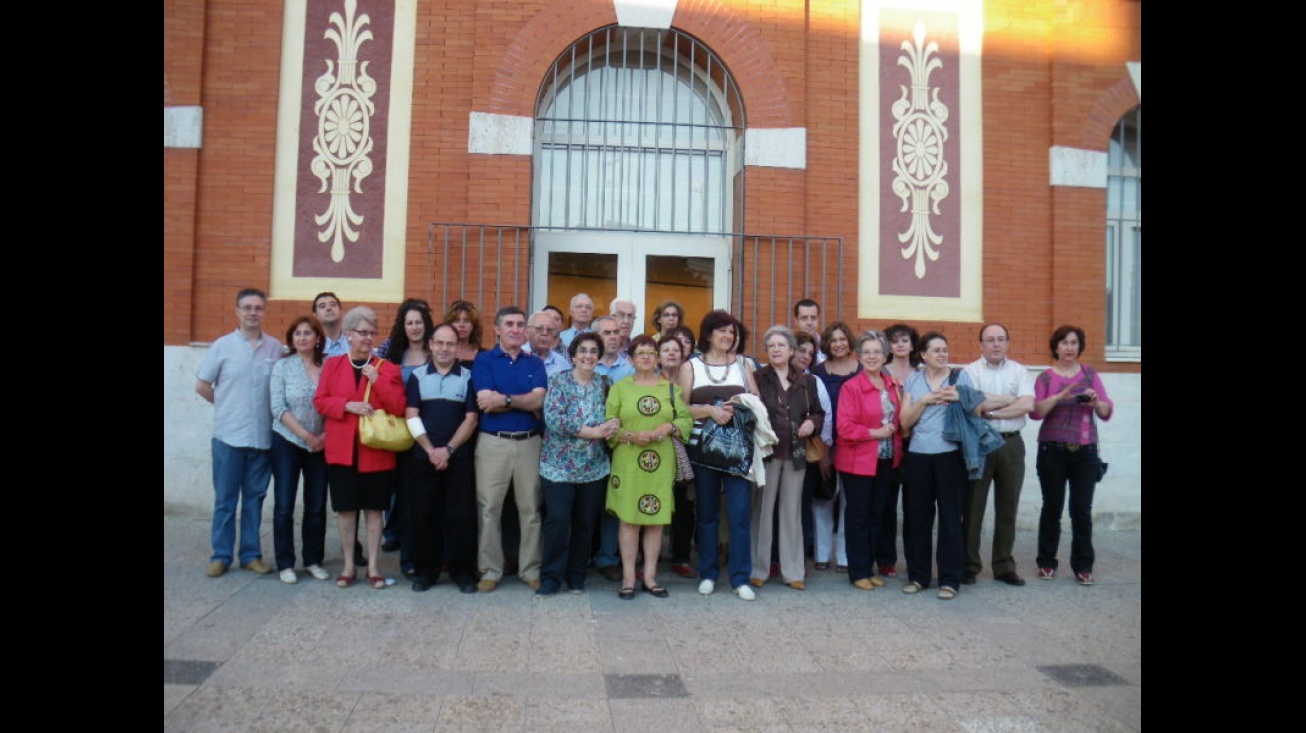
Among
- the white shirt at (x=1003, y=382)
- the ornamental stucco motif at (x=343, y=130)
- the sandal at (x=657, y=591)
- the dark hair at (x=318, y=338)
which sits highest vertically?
the ornamental stucco motif at (x=343, y=130)

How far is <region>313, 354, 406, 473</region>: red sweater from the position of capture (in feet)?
19.4

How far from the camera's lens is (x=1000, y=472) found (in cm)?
662

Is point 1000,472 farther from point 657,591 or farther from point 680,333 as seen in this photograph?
point 657,591

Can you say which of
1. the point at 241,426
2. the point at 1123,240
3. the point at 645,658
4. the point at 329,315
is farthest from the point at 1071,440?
the point at 241,426

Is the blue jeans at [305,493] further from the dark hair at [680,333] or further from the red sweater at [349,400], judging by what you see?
the dark hair at [680,333]

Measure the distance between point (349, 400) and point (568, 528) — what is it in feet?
5.70

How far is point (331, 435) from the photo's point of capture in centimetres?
600

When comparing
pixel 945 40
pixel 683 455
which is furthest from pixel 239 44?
pixel 945 40

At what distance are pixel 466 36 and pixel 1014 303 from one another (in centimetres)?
626

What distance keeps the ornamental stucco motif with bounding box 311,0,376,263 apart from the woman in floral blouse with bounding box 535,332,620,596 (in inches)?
149

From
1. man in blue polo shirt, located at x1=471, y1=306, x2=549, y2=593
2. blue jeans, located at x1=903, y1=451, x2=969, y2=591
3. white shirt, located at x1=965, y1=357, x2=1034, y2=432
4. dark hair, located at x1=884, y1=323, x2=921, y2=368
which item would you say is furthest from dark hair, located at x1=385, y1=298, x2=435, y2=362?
white shirt, located at x1=965, y1=357, x2=1034, y2=432

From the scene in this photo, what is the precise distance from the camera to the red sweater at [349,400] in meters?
5.93

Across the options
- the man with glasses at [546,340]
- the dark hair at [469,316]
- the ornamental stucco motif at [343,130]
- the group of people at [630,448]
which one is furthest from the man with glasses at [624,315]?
the ornamental stucco motif at [343,130]

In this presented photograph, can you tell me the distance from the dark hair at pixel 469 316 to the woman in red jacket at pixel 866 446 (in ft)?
8.93
